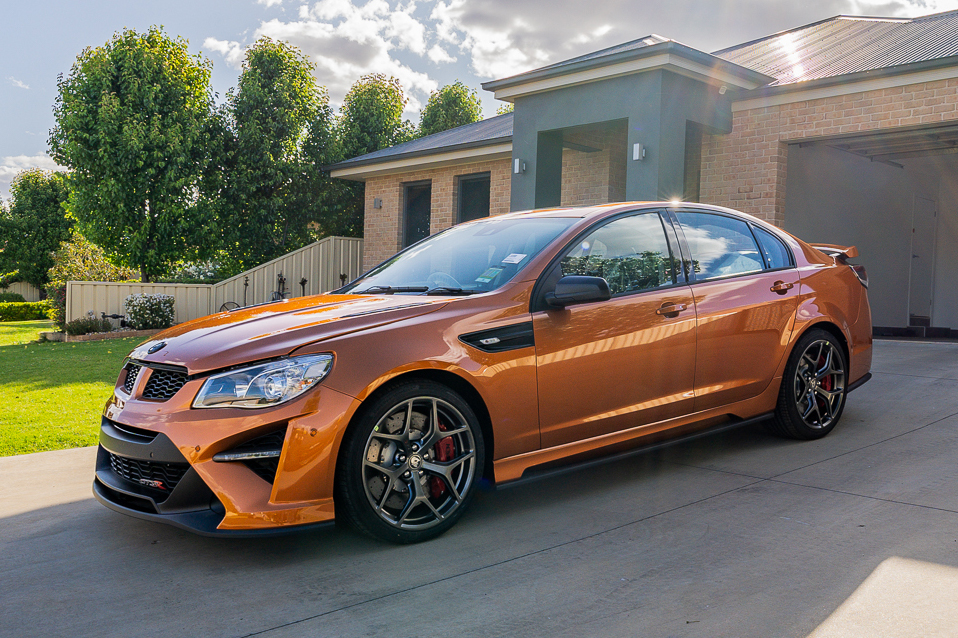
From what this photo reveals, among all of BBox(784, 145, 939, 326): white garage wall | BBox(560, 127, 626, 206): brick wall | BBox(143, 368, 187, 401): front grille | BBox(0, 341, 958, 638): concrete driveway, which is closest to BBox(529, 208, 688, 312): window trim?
BBox(0, 341, 958, 638): concrete driveway

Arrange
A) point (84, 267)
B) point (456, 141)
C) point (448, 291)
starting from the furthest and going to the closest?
point (84, 267) → point (456, 141) → point (448, 291)

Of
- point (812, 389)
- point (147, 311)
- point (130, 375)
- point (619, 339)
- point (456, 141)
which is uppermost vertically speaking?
point (456, 141)

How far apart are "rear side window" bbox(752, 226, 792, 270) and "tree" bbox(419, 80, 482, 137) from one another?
25.4 meters

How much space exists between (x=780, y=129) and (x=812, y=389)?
24.1 ft

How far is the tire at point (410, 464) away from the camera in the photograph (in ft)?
11.1

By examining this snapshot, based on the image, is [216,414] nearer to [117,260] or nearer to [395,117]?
[117,260]

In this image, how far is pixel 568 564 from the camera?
3352mm

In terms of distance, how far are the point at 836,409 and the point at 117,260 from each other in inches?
695

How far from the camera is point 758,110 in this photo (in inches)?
467

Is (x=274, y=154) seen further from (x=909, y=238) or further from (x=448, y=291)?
(x=448, y=291)

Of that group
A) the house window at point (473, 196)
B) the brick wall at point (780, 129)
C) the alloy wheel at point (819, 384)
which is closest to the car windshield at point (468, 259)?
the alloy wheel at point (819, 384)

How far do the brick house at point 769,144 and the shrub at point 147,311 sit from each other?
556 cm

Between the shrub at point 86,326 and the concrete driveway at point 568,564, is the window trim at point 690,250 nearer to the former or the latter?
the concrete driveway at point 568,564

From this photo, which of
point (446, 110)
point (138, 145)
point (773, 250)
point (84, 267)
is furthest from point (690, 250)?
point (84, 267)
